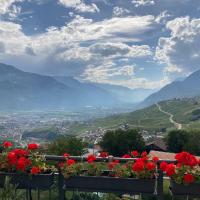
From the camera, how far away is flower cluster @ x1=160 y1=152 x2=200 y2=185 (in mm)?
6297

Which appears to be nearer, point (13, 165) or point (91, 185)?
point (91, 185)

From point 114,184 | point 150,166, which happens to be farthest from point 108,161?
point 150,166

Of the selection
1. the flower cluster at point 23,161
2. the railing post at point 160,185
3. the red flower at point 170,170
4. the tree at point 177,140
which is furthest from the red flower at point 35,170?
the tree at point 177,140

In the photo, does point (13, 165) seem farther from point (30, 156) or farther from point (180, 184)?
point (180, 184)

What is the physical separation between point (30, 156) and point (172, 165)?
2.78 meters

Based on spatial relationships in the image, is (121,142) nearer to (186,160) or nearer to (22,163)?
(22,163)

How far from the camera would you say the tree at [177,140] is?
73750 millimetres

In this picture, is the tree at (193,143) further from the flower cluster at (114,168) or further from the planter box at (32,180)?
the planter box at (32,180)

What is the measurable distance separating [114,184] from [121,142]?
5750 cm

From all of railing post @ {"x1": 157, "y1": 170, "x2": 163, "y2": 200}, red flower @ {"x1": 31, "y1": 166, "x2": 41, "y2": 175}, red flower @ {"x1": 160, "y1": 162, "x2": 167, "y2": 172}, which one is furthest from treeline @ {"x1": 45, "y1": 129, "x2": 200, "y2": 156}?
red flower @ {"x1": 160, "y1": 162, "x2": 167, "y2": 172}

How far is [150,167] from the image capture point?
6.54 meters

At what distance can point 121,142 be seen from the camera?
209ft

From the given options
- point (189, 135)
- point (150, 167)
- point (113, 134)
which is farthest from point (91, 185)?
point (189, 135)

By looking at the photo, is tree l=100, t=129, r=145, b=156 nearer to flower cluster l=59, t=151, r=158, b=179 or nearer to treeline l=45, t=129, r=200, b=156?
treeline l=45, t=129, r=200, b=156
